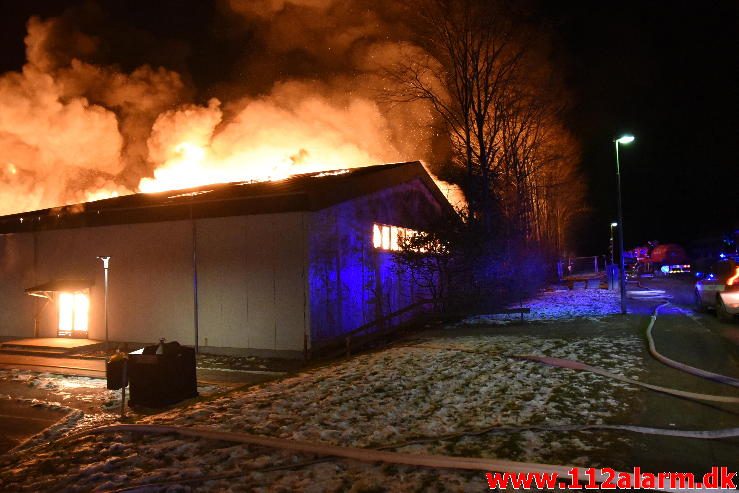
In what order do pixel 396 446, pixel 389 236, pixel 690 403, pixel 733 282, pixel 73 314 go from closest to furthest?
1. pixel 396 446
2. pixel 690 403
3. pixel 733 282
4. pixel 73 314
5. pixel 389 236

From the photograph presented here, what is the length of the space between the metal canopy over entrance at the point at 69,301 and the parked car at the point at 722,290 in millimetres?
19355

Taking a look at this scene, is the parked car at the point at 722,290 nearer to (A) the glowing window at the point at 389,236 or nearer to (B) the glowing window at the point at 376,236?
(A) the glowing window at the point at 389,236

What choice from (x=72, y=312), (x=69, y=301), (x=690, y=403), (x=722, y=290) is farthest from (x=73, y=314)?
(x=722, y=290)

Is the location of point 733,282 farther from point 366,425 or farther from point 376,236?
point 366,425

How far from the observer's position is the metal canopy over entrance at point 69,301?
630 inches

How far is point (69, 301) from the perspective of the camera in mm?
16859

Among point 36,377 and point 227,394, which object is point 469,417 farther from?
point 36,377

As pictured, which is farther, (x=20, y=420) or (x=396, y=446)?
(x=20, y=420)

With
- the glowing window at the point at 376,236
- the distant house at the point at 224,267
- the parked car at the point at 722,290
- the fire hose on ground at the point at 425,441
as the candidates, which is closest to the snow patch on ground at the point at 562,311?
the parked car at the point at 722,290

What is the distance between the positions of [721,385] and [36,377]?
13.4 m

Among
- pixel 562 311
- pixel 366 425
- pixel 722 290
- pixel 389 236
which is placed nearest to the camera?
pixel 366 425

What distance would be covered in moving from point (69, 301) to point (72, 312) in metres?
0.38

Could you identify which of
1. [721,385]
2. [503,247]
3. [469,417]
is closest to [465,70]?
[503,247]

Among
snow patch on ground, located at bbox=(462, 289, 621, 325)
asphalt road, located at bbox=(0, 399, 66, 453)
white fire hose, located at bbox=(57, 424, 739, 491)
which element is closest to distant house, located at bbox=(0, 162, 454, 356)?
snow patch on ground, located at bbox=(462, 289, 621, 325)
